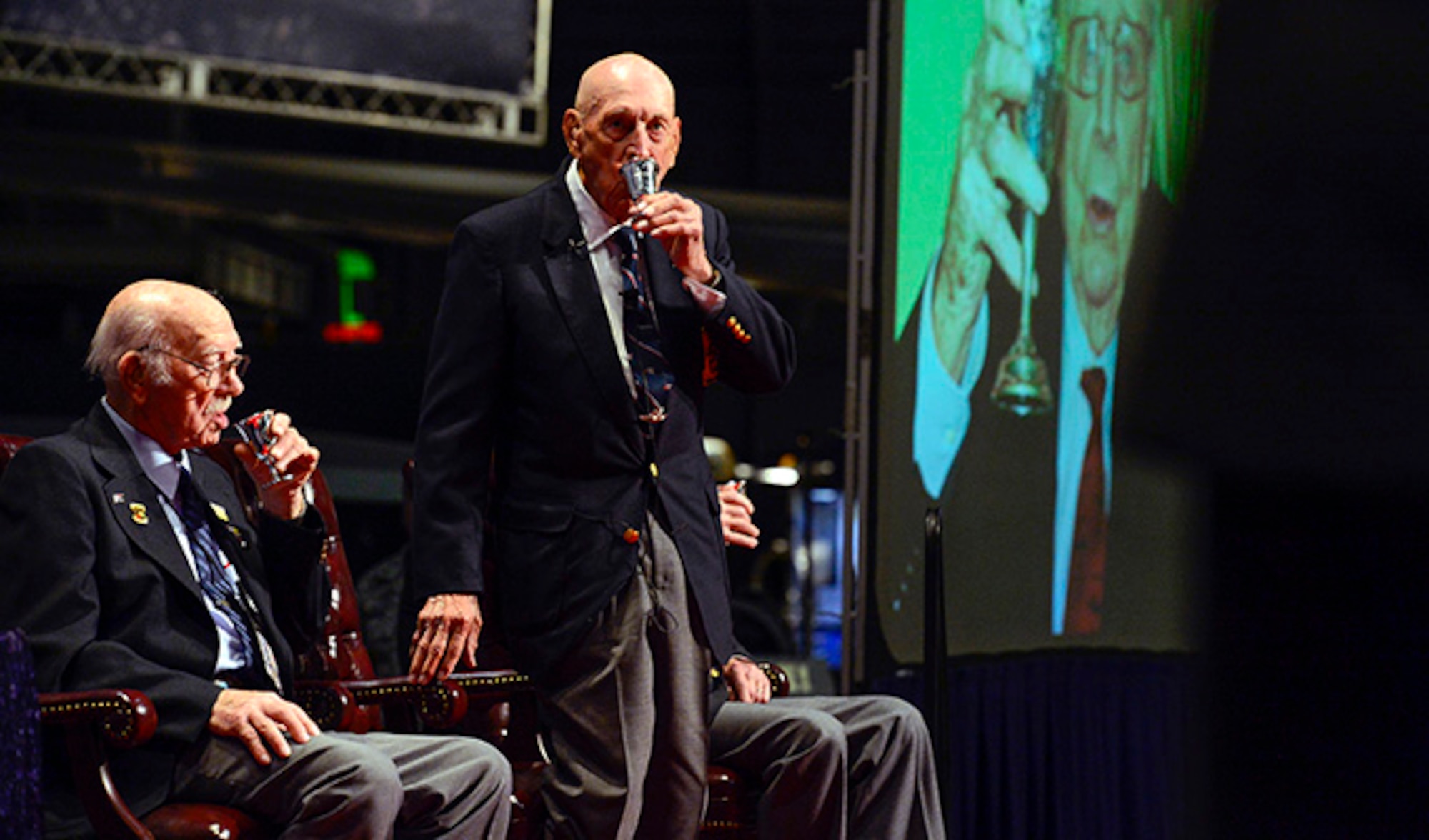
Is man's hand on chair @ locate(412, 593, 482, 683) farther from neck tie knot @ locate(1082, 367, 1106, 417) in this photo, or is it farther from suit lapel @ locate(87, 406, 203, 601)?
neck tie knot @ locate(1082, 367, 1106, 417)

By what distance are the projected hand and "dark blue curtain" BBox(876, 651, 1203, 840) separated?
0.68 meters

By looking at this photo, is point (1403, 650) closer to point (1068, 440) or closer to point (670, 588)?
point (670, 588)

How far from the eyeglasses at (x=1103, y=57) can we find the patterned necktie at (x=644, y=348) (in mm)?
1673

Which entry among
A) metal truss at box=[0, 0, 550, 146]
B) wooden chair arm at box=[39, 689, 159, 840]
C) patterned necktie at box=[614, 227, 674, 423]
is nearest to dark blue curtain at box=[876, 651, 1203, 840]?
patterned necktie at box=[614, 227, 674, 423]

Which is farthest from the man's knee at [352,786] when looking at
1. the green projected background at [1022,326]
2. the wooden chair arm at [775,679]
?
the green projected background at [1022,326]

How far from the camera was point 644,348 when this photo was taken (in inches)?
94.2

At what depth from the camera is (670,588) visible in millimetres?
2332

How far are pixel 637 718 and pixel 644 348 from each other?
1.63 ft

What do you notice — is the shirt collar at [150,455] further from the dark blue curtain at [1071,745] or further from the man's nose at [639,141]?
the dark blue curtain at [1071,745]

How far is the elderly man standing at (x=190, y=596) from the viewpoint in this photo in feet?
7.28

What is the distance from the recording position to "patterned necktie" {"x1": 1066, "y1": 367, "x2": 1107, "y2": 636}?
371cm

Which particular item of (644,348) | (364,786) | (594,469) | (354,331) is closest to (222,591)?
(364,786)

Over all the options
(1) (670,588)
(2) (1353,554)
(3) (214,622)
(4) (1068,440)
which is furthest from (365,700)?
(4) (1068,440)

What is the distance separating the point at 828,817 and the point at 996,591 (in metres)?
1.34
